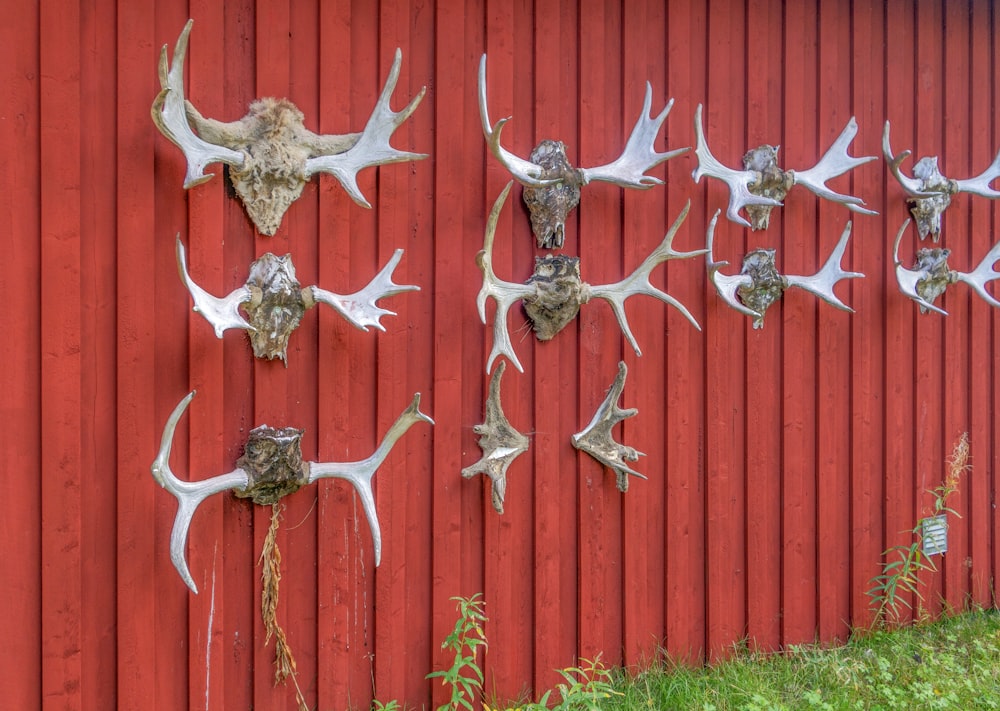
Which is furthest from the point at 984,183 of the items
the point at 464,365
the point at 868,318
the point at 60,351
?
the point at 60,351

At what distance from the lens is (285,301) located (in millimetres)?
2520

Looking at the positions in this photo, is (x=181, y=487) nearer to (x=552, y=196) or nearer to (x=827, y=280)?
(x=552, y=196)

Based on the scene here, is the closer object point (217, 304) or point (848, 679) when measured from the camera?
point (217, 304)

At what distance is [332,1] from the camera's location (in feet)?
8.65

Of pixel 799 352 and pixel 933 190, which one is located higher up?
pixel 933 190

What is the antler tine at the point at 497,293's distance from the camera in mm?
2680

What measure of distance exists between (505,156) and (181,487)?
161cm

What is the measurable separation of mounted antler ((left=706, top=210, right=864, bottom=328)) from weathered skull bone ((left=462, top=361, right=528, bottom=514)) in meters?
1.20

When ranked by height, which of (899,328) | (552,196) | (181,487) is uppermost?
(552,196)

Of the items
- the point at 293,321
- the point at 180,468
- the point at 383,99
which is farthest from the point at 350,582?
the point at 383,99

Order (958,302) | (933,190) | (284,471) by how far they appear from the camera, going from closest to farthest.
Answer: (284,471) < (933,190) < (958,302)

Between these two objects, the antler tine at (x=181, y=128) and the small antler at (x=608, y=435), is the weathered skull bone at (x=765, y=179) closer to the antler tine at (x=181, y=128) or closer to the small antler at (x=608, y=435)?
the small antler at (x=608, y=435)

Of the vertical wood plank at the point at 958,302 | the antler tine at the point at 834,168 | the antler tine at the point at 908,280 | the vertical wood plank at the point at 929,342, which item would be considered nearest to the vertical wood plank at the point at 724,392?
the antler tine at the point at 834,168

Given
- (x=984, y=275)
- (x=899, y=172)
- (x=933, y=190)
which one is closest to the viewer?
(x=899, y=172)
